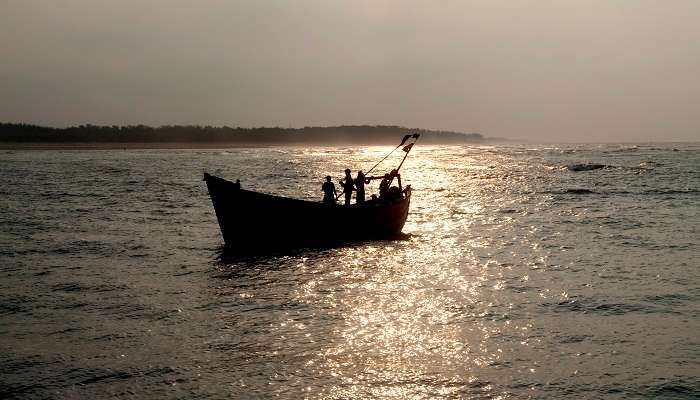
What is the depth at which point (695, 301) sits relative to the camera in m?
13.8

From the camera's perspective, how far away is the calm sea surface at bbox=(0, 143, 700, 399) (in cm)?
904

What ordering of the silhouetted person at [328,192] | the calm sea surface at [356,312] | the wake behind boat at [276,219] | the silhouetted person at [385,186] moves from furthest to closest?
1. the silhouetted person at [385,186]
2. the silhouetted person at [328,192]
3. the wake behind boat at [276,219]
4. the calm sea surface at [356,312]

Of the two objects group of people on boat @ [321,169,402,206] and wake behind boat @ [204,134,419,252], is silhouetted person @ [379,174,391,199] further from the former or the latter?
wake behind boat @ [204,134,419,252]

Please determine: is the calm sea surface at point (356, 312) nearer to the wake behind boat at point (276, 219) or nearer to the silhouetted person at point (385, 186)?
the wake behind boat at point (276, 219)

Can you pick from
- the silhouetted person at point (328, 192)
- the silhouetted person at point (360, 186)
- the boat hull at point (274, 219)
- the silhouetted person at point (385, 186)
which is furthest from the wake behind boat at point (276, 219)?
the silhouetted person at point (385, 186)

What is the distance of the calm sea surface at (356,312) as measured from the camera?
29.7ft

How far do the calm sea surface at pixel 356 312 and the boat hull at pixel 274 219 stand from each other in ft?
3.26

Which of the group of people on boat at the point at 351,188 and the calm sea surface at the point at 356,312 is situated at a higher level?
the group of people on boat at the point at 351,188

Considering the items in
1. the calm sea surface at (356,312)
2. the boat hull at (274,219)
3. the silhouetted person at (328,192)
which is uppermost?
the silhouetted person at (328,192)

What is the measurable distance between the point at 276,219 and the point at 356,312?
7.49 m

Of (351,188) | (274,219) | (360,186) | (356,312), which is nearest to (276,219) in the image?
(274,219)

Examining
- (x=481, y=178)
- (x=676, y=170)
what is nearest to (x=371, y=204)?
(x=481, y=178)

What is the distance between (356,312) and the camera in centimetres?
1273

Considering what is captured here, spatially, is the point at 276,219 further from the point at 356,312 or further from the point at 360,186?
the point at 356,312
